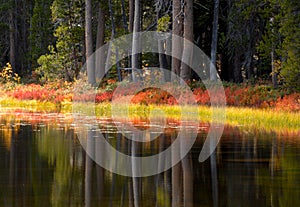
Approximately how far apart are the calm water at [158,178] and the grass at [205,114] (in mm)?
5278

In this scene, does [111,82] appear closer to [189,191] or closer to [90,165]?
[90,165]

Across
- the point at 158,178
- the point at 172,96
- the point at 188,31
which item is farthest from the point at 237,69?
the point at 158,178

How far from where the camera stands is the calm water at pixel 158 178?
30.7ft

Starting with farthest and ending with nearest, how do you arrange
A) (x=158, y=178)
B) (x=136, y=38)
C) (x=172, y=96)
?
(x=136, y=38), (x=172, y=96), (x=158, y=178)

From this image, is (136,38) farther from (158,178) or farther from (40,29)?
(158,178)

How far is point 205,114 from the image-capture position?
28078 millimetres

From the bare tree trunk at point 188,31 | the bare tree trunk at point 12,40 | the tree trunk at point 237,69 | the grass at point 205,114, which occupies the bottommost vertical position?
the grass at point 205,114

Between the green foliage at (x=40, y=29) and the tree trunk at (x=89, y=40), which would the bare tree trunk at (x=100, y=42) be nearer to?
the tree trunk at (x=89, y=40)

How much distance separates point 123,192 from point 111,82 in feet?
102

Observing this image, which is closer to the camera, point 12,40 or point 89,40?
point 89,40

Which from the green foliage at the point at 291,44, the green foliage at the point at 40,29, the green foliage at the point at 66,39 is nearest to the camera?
the green foliage at the point at 291,44

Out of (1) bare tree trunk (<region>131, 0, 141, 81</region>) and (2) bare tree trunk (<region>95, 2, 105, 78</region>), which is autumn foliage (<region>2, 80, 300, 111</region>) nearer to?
(1) bare tree trunk (<region>131, 0, 141, 81</region>)

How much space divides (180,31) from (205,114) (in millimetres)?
9130

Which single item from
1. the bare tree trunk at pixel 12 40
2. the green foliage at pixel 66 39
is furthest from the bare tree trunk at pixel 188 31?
the bare tree trunk at pixel 12 40
